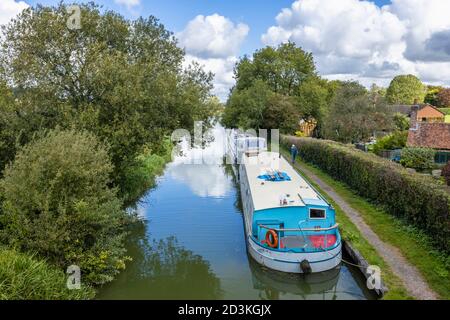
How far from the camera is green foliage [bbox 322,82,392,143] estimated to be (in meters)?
35.7

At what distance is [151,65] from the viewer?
16.3m

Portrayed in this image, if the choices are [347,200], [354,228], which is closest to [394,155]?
[347,200]

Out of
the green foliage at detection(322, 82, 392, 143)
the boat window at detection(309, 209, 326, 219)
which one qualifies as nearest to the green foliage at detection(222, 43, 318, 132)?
the green foliage at detection(322, 82, 392, 143)

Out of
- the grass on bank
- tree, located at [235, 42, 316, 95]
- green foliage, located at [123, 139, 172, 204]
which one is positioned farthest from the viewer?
tree, located at [235, 42, 316, 95]

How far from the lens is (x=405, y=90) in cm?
9375

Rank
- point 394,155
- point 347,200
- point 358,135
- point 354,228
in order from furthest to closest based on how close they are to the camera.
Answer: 1. point 358,135
2. point 394,155
3. point 347,200
4. point 354,228

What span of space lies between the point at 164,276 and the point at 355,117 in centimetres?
2857

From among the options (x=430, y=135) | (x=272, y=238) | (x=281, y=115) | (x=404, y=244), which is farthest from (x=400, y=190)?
(x=281, y=115)

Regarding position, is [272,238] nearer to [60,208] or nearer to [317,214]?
[317,214]

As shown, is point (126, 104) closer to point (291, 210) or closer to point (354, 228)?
point (291, 210)

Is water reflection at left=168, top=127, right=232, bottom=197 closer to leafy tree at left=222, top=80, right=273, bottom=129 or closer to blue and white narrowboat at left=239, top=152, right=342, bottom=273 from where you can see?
blue and white narrowboat at left=239, top=152, right=342, bottom=273

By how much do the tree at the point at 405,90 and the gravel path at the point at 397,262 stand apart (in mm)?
86784

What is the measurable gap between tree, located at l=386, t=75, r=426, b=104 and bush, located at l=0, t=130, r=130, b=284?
310 ft

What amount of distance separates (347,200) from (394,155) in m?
14.8
